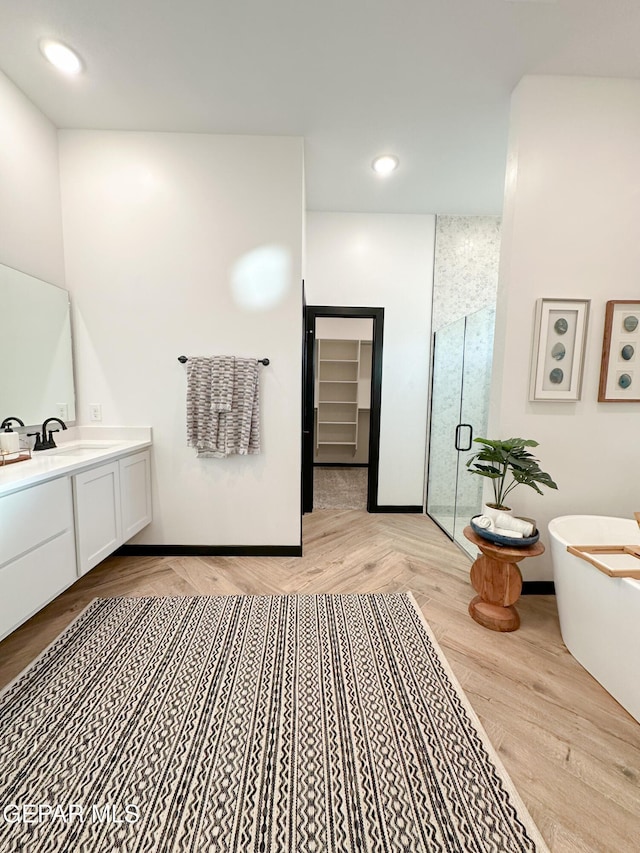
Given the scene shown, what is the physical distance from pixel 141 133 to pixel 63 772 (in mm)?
3412

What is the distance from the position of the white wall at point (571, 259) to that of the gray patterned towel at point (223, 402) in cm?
165

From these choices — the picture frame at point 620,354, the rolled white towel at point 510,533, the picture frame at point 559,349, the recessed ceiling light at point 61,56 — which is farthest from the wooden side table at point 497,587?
the recessed ceiling light at point 61,56

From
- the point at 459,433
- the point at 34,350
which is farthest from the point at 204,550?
the point at 459,433

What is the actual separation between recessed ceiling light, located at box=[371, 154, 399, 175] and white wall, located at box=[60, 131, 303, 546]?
655mm

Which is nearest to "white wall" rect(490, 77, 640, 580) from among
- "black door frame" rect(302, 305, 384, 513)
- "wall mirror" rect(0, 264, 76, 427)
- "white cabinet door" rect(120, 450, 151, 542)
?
"black door frame" rect(302, 305, 384, 513)

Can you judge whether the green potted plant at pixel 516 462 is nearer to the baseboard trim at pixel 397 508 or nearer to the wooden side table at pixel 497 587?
the wooden side table at pixel 497 587

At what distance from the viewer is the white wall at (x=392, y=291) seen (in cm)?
336

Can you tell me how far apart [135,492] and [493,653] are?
2.33m

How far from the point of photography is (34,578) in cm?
156

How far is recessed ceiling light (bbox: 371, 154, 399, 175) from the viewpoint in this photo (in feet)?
8.35

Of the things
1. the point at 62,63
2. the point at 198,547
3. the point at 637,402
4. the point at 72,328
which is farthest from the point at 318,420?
the point at 62,63

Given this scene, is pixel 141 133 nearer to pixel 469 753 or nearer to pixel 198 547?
pixel 198 547

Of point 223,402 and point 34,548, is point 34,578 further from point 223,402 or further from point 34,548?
point 223,402

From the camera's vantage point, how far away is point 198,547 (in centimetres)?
260
